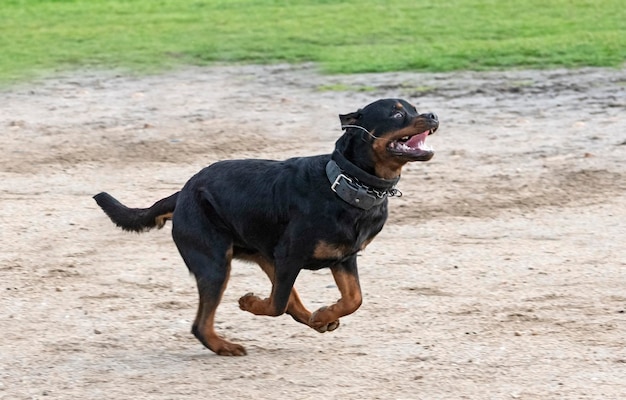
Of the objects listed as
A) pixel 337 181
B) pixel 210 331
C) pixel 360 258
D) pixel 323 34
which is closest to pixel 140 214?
pixel 210 331

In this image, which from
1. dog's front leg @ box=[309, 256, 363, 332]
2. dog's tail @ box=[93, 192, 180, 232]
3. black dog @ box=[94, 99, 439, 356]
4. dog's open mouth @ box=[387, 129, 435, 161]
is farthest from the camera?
dog's tail @ box=[93, 192, 180, 232]

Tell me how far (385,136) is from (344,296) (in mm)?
878

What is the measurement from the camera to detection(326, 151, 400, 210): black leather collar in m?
6.44

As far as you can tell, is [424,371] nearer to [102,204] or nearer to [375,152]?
[375,152]

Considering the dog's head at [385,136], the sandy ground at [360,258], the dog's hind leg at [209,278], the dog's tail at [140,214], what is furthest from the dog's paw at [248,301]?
the dog's head at [385,136]

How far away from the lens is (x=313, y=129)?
1244 centimetres

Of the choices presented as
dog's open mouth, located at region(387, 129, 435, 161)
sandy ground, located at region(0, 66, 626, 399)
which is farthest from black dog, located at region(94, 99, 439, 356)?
sandy ground, located at region(0, 66, 626, 399)

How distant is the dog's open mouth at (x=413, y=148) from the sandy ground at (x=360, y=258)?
1.07 m

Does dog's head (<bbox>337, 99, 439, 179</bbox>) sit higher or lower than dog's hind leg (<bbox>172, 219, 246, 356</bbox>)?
higher

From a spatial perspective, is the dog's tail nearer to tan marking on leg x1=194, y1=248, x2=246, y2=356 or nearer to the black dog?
the black dog

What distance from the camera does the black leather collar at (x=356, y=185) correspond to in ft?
21.1

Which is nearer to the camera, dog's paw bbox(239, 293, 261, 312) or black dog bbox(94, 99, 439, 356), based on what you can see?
black dog bbox(94, 99, 439, 356)

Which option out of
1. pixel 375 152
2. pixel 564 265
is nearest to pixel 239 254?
pixel 375 152

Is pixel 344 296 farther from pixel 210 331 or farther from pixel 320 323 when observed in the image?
pixel 210 331
